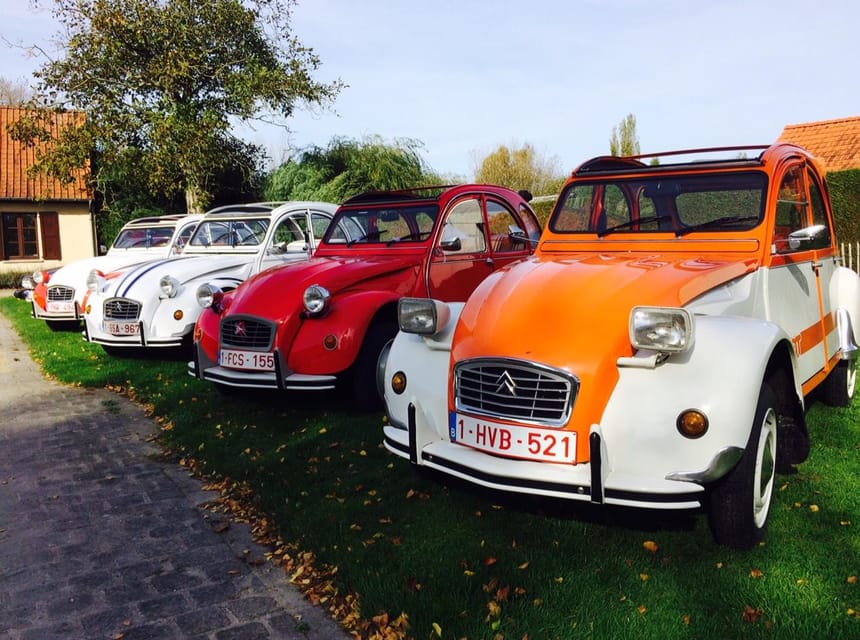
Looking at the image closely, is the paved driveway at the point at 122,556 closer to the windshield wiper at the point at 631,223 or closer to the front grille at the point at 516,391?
the front grille at the point at 516,391

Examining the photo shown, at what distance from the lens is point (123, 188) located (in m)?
26.0

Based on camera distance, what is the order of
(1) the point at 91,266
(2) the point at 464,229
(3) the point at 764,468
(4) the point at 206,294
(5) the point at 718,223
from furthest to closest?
(1) the point at 91,266
(4) the point at 206,294
(2) the point at 464,229
(5) the point at 718,223
(3) the point at 764,468

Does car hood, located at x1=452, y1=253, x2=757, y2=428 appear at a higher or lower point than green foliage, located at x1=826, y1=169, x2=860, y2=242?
lower

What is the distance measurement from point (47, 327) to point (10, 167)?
60.8 feet

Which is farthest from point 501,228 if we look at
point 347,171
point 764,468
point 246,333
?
point 347,171

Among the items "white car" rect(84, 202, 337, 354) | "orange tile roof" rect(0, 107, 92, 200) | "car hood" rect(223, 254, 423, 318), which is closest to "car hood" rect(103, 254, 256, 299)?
"white car" rect(84, 202, 337, 354)

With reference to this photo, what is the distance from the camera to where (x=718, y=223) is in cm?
456

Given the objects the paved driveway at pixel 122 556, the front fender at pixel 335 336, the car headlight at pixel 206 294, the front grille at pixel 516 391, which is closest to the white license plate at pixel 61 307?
the car headlight at pixel 206 294

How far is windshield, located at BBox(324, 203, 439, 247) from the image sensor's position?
23.1 ft

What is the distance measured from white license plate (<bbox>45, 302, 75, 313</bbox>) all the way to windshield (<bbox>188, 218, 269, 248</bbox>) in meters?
3.58

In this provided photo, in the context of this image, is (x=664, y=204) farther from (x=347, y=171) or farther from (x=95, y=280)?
(x=347, y=171)

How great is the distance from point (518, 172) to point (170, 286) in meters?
30.9

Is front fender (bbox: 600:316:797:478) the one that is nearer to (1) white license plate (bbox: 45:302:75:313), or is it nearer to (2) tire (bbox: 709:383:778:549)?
(2) tire (bbox: 709:383:778:549)

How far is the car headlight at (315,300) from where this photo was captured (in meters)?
6.01
